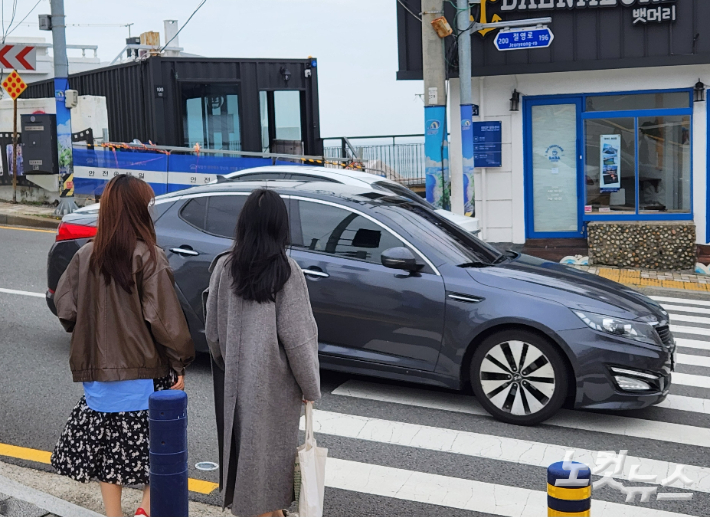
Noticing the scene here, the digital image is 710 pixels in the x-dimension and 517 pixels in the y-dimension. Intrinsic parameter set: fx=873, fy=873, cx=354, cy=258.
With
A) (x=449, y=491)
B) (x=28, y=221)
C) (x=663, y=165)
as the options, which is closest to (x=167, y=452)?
(x=449, y=491)

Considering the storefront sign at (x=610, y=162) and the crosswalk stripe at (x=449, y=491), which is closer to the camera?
the crosswalk stripe at (x=449, y=491)

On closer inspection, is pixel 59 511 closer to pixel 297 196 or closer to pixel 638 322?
pixel 297 196

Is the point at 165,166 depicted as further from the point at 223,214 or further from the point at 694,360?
the point at 694,360

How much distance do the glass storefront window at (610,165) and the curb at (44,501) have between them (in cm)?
1203

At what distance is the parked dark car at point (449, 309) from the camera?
5969 mm

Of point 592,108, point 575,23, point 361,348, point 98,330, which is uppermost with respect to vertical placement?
point 575,23

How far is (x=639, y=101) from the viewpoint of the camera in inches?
579

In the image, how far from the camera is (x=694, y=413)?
649 centimetres

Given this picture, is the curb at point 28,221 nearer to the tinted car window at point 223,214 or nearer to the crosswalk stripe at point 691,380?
the tinted car window at point 223,214

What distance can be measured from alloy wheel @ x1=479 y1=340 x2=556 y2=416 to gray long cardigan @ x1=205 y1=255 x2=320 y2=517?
2.49 meters

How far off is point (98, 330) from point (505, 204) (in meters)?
12.1

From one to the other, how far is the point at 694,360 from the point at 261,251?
222 inches

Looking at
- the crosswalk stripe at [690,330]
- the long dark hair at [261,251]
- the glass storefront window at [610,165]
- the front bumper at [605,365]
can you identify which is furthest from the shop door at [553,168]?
the long dark hair at [261,251]

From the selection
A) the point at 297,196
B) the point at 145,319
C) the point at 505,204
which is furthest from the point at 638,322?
the point at 505,204
